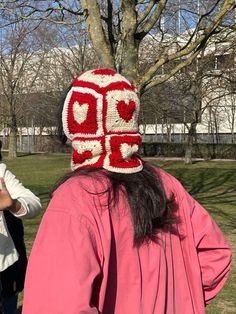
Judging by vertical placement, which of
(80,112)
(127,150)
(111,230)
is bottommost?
(111,230)

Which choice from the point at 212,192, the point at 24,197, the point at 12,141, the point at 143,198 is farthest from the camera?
the point at 12,141

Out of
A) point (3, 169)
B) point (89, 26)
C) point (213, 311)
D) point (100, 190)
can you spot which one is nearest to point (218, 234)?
point (100, 190)

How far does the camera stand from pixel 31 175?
80.3 ft

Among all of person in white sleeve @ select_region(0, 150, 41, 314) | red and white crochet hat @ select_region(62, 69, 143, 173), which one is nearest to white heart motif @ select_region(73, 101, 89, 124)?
red and white crochet hat @ select_region(62, 69, 143, 173)

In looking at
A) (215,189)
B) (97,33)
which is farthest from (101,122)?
(215,189)

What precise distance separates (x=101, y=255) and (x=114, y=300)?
0.16 m

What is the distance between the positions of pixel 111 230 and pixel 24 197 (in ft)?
5.03

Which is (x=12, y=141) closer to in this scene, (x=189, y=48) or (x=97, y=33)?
(x=97, y=33)

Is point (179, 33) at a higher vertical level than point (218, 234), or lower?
higher

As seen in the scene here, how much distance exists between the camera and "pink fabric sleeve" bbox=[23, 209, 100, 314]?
4.82 ft

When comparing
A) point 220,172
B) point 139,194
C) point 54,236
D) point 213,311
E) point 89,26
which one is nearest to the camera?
point 54,236

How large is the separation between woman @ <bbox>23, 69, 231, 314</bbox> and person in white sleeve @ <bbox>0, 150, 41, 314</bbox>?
1217 mm

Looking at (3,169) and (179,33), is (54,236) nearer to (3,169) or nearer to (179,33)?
(3,169)

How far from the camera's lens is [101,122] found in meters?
1.69
